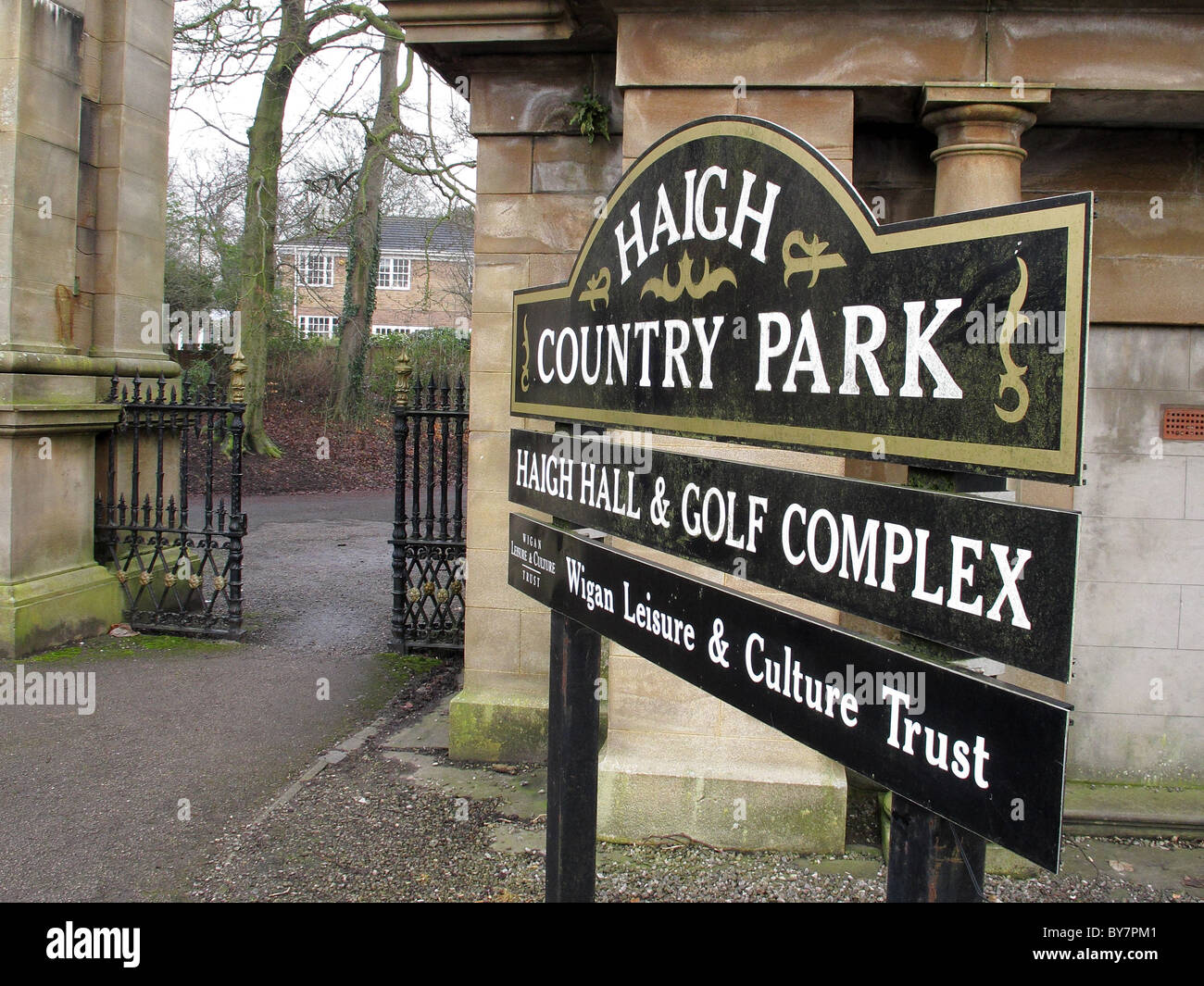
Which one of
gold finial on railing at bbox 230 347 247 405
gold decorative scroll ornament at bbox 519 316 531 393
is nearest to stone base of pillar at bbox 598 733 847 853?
gold decorative scroll ornament at bbox 519 316 531 393

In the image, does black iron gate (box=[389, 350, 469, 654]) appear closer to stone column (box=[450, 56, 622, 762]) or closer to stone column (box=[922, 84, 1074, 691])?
stone column (box=[450, 56, 622, 762])

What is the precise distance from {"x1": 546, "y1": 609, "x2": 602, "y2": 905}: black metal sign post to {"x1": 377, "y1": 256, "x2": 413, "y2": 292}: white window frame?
50261 millimetres

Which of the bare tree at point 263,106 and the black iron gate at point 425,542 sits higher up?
the bare tree at point 263,106

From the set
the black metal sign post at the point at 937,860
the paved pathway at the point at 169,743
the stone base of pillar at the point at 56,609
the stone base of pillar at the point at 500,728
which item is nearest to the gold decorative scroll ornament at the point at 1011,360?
the black metal sign post at the point at 937,860

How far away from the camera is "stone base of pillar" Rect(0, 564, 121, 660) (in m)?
7.62

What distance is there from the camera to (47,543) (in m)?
8.16

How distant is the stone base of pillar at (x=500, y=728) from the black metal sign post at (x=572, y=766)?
3.45 meters

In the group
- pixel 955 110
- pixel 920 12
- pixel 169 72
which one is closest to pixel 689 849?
pixel 955 110

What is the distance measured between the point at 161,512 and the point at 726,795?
6378 mm

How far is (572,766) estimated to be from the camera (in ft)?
8.18

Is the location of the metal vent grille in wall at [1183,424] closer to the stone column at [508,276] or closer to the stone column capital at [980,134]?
the stone column capital at [980,134]

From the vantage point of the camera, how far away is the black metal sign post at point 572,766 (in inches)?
97.2

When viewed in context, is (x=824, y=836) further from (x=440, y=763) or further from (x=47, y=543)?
(x=47, y=543)

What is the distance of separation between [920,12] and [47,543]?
24.8ft
